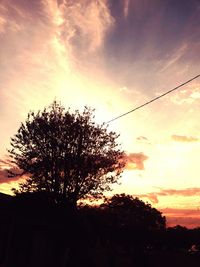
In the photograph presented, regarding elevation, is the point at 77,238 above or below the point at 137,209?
below

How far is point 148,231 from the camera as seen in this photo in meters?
20.1

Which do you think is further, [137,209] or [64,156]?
[137,209]

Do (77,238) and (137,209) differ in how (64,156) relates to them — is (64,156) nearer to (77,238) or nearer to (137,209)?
(77,238)

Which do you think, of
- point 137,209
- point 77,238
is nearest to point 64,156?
point 77,238

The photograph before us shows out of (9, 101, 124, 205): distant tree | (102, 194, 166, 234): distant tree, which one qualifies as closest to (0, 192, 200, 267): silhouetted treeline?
(9, 101, 124, 205): distant tree

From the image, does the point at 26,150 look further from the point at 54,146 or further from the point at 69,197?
the point at 69,197

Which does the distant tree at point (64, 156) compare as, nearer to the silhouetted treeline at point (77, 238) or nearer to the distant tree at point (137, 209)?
the silhouetted treeline at point (77, 238)

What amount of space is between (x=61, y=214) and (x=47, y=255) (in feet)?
9.89

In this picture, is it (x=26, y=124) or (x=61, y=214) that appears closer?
(x=61, y=214)

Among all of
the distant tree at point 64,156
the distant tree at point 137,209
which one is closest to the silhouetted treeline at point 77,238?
the distant tree at point 64,156

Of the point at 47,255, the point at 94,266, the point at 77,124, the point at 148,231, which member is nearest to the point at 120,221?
the point at 148,231

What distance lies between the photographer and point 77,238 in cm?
1900

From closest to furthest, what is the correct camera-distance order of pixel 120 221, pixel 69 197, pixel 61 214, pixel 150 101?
pixel 150 101, pixel 61 214, pixel 120 221, pixel 69 197

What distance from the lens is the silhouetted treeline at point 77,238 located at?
19.0 m
